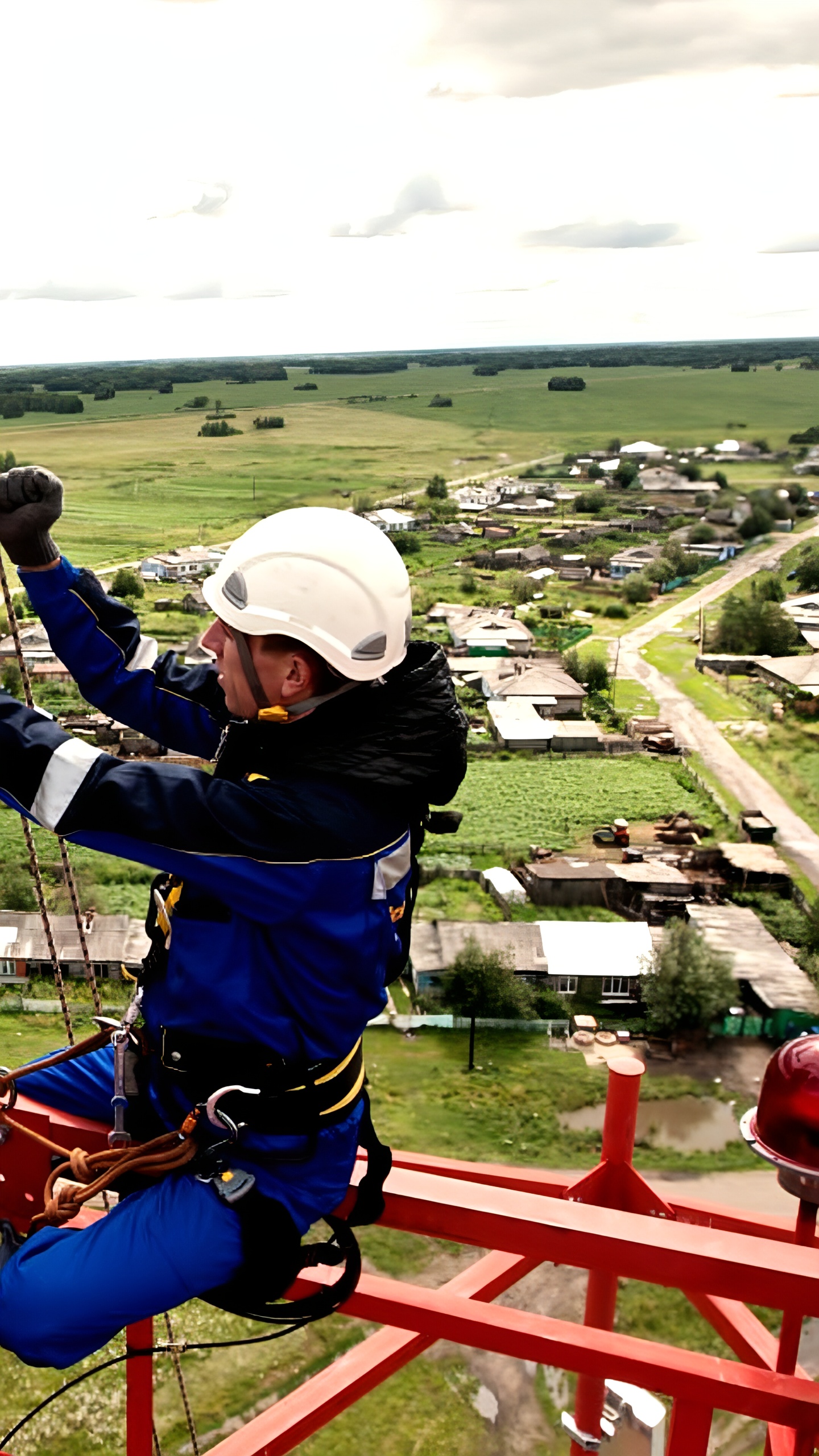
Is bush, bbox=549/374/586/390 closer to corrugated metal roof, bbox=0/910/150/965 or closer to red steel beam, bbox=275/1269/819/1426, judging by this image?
corrugated metal roof, bbox=0/910/150/965

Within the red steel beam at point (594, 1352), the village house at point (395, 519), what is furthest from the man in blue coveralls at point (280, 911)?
the village house at point (395, 519)

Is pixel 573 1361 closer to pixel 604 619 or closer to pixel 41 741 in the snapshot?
pixel 41 741

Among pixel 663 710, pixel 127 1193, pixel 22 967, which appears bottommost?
pixel 22 967

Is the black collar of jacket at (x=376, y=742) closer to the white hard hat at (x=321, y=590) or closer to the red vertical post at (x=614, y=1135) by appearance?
the white hard hat at (x=321, y=590)

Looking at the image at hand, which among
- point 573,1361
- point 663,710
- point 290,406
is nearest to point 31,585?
point 573,1361

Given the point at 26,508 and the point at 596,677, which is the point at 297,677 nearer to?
the point at 26,508
